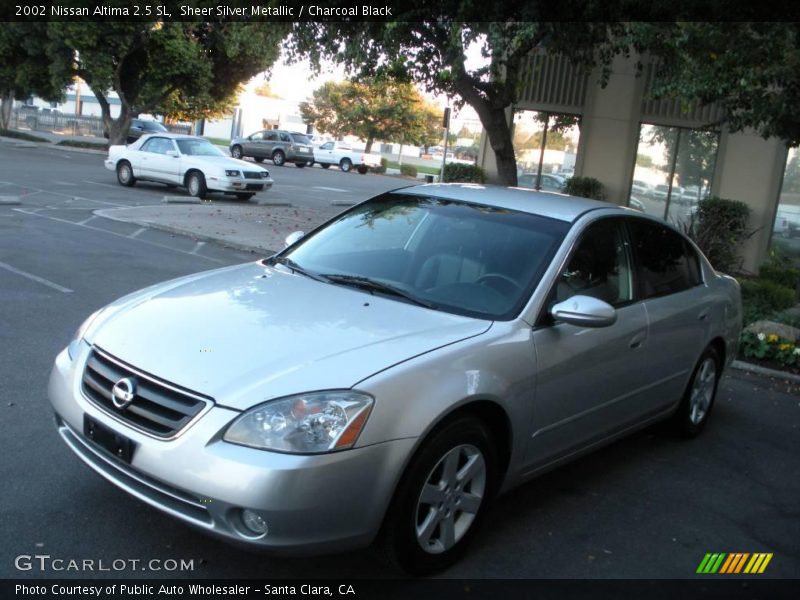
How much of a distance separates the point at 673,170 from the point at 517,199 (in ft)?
42.6

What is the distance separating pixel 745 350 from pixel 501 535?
5414mm

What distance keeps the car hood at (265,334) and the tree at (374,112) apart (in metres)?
52.4

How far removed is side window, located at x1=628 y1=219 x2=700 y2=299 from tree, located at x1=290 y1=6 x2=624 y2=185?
20.4 feet

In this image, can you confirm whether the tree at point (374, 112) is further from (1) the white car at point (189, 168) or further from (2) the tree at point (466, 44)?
(2) the tree at point (466, 44)

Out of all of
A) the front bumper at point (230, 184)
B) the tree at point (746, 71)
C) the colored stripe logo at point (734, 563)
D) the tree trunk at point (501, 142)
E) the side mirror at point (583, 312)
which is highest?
the tree at point (746, 71)

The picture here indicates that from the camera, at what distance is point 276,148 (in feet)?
136

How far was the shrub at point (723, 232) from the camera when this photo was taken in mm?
15352

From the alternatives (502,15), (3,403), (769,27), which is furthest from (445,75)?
(3,403)

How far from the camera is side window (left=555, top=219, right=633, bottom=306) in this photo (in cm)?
450

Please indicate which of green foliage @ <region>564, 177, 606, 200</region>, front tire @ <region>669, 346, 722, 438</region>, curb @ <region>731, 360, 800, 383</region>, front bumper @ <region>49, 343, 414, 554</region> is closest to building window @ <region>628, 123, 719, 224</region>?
green foliage @ <region>564, 177, 606, 200</region>

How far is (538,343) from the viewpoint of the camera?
408 centimetres

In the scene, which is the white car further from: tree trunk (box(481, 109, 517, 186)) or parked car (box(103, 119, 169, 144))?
parked car (box(103, 119, 169, 144))

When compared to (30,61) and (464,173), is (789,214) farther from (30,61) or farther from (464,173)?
(30,61)

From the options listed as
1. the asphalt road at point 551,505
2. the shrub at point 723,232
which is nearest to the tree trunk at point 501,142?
the shrub at point 723,232
